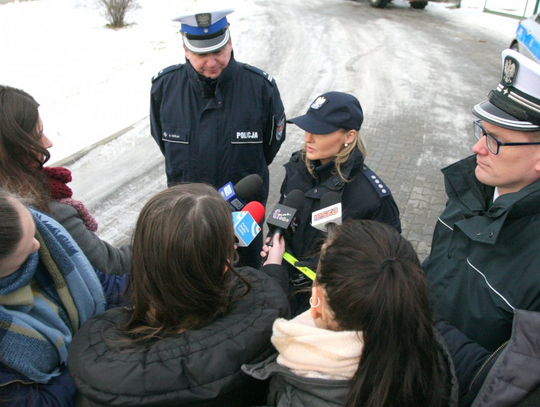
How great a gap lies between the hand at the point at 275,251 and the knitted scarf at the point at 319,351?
2.25ft

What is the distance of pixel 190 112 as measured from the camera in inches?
126

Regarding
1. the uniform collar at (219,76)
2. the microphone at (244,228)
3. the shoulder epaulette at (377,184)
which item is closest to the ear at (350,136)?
the shoulder epaulette at (377,184)

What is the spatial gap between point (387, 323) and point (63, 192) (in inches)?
65.5

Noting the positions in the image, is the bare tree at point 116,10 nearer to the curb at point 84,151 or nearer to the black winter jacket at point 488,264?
the curb at point 84,151

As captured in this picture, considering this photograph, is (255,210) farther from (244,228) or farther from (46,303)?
(46,303)

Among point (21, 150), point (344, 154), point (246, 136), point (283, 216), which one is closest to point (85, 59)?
point (246, 136)

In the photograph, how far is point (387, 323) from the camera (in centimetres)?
124

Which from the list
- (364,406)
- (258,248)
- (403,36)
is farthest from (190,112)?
(403,36)

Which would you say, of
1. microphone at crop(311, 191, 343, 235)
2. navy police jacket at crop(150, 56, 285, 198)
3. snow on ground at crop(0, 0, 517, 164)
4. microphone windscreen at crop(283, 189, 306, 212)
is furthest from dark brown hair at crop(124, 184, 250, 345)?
snow on ground at crop(0, 0, 517, 164)

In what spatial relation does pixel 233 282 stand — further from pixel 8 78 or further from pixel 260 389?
pixel 8 78

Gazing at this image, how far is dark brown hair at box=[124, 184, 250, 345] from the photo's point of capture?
145 centimetres

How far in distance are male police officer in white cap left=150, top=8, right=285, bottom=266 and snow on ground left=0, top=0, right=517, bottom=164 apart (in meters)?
3.29

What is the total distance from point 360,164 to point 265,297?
122cm

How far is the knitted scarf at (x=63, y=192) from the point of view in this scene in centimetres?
213
